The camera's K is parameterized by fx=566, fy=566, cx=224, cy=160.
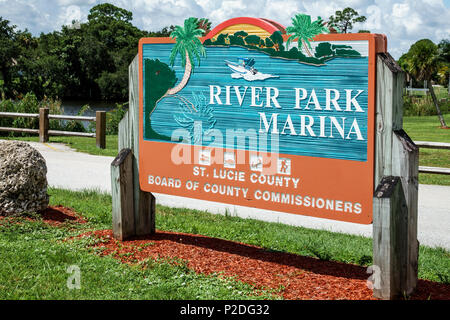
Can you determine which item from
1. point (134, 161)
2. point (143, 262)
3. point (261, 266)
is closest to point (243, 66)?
point (134, 161)

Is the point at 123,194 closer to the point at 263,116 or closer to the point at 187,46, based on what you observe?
the point at 187,46

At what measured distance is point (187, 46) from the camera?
535cm

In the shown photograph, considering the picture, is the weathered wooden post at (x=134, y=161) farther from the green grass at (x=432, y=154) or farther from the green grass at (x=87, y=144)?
the green grass at (x=87, y=144)

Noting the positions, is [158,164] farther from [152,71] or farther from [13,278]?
[13,278]

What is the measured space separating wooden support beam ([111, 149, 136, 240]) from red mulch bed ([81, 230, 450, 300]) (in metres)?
0.13

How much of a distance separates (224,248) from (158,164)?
1.06 meters

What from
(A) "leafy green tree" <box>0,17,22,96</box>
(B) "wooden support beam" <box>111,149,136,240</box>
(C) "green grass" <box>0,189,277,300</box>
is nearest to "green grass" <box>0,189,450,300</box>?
(C) "green grass" <box>0,189,277,300</box>

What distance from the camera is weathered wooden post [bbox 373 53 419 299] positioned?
399 centimetres

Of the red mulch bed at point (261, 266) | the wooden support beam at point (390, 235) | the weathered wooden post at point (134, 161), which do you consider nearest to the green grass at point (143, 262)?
the red mulch bed at point (261, 266)

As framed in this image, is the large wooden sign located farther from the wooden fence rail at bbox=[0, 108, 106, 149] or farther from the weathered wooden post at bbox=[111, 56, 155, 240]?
the wooden fence rail at bbox=[0, 108, 106, 149]

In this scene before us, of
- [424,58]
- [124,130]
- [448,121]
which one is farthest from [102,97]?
[124,130]

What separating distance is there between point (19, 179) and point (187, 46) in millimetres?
2559

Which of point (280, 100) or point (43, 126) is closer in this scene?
point (280, 100)

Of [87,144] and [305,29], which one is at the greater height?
[305,29]
